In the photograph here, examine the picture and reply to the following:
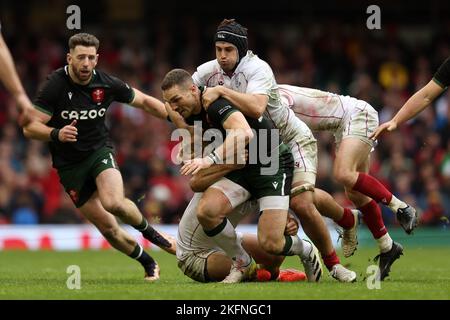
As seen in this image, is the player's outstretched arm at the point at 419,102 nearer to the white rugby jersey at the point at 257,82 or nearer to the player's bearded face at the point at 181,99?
the white rugby jersey at the point at 257,82

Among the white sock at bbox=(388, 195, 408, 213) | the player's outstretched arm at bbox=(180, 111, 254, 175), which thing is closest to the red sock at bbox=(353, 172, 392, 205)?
the white sock at bbox=(388, 195, 408, 213)

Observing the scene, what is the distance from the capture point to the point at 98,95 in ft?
34.4

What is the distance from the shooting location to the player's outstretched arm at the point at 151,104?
10.6 meters

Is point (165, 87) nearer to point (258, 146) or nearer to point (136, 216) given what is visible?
point (258, 146)

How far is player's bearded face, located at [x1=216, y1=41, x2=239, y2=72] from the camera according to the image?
9680mm

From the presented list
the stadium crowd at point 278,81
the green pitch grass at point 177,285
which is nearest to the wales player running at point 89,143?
the green pitch grass at point 177,285

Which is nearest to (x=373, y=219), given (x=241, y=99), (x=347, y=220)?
(x=347, y=220)

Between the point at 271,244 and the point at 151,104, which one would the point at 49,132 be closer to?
the point at 151,104

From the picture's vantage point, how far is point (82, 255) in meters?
15.3

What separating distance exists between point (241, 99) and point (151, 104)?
1714mm

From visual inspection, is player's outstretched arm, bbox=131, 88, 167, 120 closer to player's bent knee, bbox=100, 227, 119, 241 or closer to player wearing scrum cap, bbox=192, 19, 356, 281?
player wearing scrum cap, bbox=192, 19, 356, 281

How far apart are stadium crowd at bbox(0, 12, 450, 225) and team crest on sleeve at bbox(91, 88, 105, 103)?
636cm
